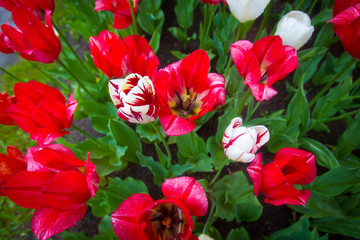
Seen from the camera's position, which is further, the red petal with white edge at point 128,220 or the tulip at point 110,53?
the tulip at point 110,53

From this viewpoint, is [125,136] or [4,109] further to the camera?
[125,136]

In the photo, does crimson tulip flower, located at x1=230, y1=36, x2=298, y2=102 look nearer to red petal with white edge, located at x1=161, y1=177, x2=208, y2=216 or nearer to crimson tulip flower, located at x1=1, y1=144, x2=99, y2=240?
red petal with white edge, located at x1=161, y1=177, x2=208, y2=216

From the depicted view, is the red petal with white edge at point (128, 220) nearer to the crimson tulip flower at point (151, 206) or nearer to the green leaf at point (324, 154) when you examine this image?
the crimson tulip flower at point (151, 206)

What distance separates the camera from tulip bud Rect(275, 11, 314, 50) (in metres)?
0.77

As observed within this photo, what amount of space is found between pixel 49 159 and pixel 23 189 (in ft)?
0.29

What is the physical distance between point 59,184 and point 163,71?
0.37 m

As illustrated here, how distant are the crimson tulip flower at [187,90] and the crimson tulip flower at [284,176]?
200mm

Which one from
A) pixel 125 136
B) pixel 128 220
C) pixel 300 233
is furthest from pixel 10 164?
pixel 300 233

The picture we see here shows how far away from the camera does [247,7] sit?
0.79 meters

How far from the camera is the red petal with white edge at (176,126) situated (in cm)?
61

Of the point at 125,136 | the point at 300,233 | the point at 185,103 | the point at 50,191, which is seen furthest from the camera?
the point at 125,136

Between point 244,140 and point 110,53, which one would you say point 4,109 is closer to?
point 110,53

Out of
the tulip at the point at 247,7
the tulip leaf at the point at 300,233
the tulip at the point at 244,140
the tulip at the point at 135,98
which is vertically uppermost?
the tulip at the point at 247,7

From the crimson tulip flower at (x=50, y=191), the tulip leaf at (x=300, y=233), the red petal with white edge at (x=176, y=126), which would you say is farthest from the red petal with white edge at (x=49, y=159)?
the tulip leaf at (x=300, y=233)
